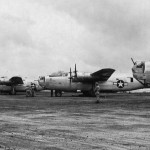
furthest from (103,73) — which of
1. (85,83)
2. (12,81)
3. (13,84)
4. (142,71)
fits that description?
(13,84)

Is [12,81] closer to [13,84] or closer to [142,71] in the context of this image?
[13,84]

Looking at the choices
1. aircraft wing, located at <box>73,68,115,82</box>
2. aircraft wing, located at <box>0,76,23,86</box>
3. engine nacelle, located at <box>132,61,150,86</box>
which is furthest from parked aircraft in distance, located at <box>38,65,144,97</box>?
engine nacelle, located at <box>132,61,150,86</box>

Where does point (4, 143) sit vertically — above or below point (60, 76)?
below

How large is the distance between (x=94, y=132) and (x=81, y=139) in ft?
4.32

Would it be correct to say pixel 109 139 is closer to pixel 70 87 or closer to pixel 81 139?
pixel 81 139

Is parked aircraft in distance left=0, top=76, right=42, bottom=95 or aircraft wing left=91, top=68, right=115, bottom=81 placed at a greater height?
aircraft wing left=91, top=68, right=115, bottom=81

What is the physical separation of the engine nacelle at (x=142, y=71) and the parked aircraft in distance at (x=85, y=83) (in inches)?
589

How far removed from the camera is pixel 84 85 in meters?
45.3

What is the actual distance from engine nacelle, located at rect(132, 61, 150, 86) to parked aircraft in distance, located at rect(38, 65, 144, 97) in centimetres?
1496

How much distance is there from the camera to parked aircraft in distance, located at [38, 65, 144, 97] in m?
44.3

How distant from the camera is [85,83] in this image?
149 ft

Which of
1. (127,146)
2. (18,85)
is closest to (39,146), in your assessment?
(127,146)

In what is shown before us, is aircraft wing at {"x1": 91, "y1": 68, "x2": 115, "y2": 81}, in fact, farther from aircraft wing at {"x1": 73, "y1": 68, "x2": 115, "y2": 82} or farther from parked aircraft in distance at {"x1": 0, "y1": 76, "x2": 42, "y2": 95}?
parked aircraft in distance at {"x1": 0, "y1": 76, "x2": 42, "y2": 95}

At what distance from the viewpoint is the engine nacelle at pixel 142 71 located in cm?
2794
